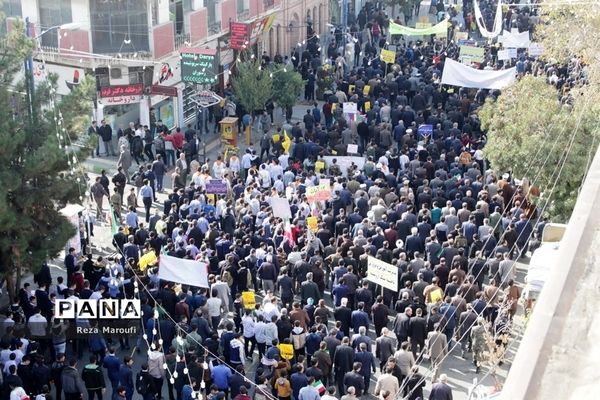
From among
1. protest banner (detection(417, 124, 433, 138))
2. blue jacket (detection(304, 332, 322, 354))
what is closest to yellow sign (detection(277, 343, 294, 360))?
blue jacket (detection(304, 332, 322, 354))

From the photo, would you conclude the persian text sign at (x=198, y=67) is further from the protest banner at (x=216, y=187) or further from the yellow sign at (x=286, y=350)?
the yellow sign at (x=286, y=350)

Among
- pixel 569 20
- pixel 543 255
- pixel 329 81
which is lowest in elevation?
pixel 329 81

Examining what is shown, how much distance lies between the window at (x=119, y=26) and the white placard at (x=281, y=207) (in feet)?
35.9

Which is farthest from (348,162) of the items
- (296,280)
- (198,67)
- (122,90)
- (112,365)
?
(112,365)

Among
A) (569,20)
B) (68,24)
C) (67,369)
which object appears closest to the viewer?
(67,369)

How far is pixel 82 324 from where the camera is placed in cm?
1697

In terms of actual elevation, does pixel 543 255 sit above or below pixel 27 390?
above

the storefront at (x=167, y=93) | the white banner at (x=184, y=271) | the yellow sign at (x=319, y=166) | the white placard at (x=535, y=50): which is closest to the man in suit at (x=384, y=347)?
→ the white banner at (x=184, y=271)

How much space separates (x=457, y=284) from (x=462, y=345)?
113 cm

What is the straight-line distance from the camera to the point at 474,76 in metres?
31.3

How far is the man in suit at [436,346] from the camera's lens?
16406 millimetres

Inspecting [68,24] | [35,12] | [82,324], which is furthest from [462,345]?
[35,12]

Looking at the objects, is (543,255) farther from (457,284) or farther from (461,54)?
(461,54)

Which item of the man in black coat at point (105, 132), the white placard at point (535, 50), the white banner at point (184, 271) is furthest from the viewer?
the white placard at point (535, 50)
